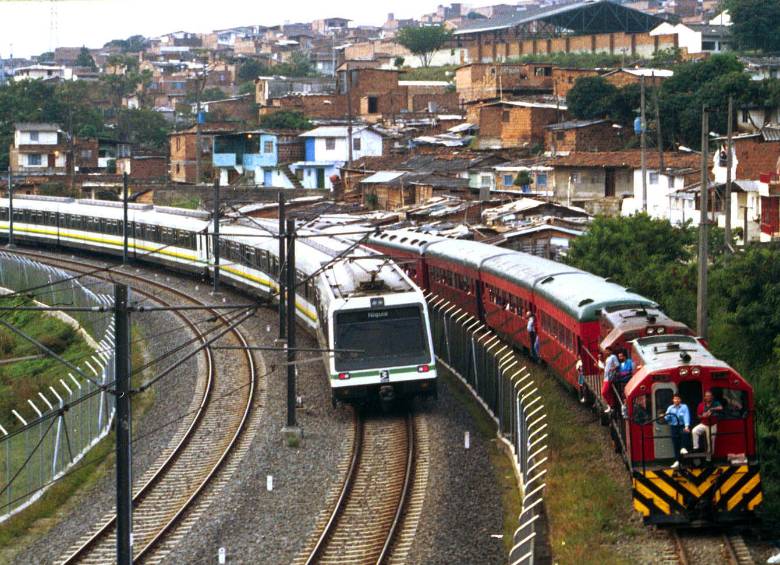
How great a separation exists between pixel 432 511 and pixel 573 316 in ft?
16.2

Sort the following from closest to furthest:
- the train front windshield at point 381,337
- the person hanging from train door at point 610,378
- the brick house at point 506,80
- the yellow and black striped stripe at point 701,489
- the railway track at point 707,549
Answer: the railway track at point 707,549 → the yellow and black striped stripe at point 701,489 → the person hanging from train door at point 610,378 → the train front windshield at point 381,337 → the brick house at point 506,80

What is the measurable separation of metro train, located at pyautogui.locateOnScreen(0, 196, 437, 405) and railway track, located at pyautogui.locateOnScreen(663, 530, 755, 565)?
545 centimetres

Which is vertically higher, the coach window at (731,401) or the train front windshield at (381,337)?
the coach window at (731,401)

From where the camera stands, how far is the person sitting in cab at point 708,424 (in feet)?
48.6

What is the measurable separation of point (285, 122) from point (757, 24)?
102 feet

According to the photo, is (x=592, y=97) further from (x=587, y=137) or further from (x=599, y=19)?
(x=599, y=19)

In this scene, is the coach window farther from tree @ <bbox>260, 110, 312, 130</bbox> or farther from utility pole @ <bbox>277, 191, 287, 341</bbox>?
tree @ <bbox>260, 110, 312, 130</bbox>

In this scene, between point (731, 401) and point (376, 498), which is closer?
point (731, 401)

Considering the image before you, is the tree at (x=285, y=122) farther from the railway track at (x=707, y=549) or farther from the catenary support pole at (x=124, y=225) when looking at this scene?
the railway track at (x=707, y=549)

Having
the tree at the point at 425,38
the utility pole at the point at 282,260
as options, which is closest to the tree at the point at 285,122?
the tree at the point at 425,38

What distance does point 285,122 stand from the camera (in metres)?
85.9

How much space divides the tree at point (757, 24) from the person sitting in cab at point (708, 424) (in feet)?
241

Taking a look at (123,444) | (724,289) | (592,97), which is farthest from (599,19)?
(123,444)

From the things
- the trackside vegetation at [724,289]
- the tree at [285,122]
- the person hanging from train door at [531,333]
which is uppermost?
the tree at [285,122]
